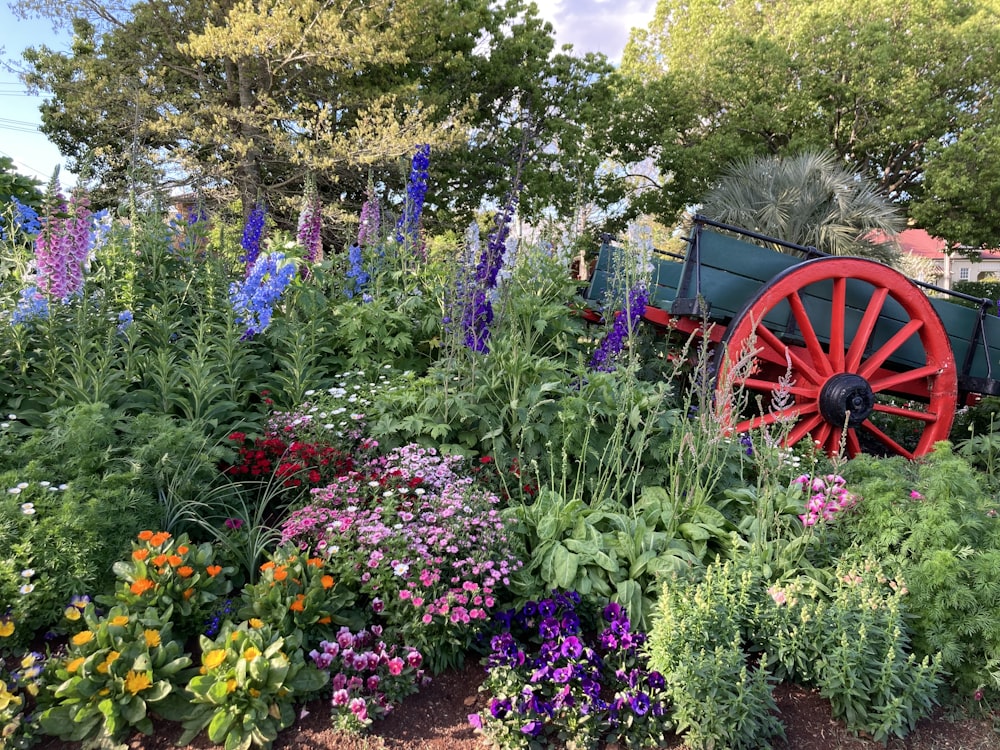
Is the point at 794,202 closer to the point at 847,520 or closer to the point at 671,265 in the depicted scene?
the point at 671,265

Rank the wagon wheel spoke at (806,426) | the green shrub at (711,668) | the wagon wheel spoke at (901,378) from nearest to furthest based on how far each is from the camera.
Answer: the green shrub at (711,668) → the wagon wheel spoke at (806,426) → the wagon wheel spoke at (901,378)

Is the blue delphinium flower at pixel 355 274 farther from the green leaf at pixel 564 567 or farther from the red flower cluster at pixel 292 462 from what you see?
the green leaf at pixel 564 567

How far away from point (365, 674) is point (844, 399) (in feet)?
11.6

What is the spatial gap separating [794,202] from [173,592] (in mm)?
9071

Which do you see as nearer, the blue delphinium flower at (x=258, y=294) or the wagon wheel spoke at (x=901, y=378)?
the blue delphinium flower at (x=258, y=294)

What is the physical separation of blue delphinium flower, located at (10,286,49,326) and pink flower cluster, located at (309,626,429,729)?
7.54ft

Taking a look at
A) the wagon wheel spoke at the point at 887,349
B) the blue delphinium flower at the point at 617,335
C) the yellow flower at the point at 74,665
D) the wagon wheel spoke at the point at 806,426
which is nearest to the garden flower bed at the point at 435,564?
the yellow flower at the point at 74,665

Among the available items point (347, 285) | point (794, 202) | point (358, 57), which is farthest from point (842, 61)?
point (347, 285)

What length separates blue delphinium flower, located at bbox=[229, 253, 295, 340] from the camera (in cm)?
361

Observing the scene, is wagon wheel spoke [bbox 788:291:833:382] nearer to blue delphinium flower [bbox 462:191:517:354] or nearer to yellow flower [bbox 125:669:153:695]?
blue delphinium flower [bbox 462:191:517:354]

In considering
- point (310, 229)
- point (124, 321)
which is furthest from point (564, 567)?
point (310, 229)

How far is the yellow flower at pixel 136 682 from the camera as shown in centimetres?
185

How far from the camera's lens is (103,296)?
132 inches

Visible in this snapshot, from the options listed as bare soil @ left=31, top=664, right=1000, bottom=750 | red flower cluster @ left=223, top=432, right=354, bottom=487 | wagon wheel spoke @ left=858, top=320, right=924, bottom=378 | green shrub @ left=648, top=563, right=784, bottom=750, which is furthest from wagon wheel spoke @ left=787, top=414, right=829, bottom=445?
red flower cluster @ left=223, top=432, right=354, bottom=487
